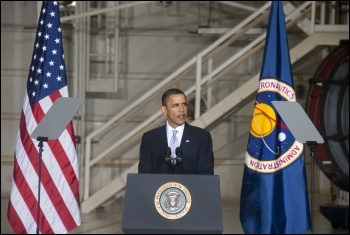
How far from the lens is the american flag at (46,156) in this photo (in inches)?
330

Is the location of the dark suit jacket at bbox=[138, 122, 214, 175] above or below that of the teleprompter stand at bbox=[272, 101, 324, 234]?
below

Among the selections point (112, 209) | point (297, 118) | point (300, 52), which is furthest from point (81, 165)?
point (297, 118)

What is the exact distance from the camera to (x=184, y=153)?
5914 mm

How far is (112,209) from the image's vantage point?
1370 centimetres

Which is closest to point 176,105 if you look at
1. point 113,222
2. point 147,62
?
→ point 113,222

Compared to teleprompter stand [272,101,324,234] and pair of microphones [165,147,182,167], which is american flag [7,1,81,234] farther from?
pair of microphones [165,147,182,167]

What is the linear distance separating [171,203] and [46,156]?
3360 mm

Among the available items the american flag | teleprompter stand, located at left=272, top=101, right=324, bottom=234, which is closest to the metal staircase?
the american flag

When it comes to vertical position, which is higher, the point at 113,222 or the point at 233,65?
the point at 233,65

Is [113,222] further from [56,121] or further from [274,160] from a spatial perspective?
[56,121]

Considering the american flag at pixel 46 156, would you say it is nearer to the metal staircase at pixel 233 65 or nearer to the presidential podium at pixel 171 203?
the presidential podium at pixel 171 203

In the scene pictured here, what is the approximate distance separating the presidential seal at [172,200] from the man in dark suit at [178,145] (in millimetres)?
545

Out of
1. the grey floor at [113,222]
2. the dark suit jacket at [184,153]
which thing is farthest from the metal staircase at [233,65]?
the dark suit jacket at [184,153]

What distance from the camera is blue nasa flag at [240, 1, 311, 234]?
8523mm
